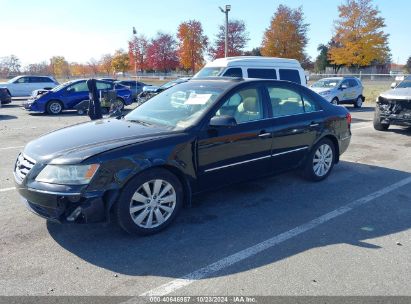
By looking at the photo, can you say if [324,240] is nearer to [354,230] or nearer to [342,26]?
[354,230]

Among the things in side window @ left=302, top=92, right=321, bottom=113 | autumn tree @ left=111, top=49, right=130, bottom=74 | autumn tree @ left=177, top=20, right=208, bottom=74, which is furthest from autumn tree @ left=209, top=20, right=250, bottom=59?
side window @ left=302, top=92, right=321, bottom=113

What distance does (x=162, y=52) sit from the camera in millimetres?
62312

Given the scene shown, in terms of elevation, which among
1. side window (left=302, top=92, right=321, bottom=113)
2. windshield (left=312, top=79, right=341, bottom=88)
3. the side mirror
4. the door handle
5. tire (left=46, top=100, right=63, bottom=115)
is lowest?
tire (left=46, top=100, right=63, bottom=115)

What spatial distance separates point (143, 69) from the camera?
66.5m

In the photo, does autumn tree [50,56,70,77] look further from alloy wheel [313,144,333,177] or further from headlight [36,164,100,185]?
headlight [36,164,100,185]

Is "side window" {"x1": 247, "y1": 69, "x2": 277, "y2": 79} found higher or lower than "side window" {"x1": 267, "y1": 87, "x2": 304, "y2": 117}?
higher

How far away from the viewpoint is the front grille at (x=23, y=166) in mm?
3544

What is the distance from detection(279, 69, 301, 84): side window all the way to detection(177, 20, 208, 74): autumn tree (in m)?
43.5

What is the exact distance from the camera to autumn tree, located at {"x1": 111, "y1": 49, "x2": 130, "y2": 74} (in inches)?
2778

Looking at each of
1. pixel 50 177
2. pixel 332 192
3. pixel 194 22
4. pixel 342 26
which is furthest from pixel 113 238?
pixel 194 22

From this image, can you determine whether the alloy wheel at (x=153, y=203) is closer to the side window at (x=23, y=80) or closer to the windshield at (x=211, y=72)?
the windshield at (x=211, y=72)

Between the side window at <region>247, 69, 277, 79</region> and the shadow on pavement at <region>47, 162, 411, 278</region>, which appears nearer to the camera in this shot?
the shadow on pavement at <region>47, 162, 411, 278</region>

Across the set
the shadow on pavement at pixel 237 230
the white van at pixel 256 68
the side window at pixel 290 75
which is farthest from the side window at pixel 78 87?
the shadow on pavement at pixel 237 230

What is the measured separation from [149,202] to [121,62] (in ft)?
235
